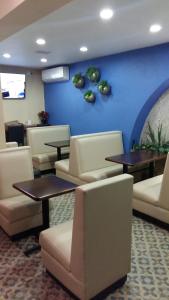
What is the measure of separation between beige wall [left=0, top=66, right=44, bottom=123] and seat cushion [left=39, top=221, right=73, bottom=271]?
16.7 feet

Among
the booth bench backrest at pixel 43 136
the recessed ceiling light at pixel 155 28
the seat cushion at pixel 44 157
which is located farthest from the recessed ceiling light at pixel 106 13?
the booth bench backrest at pixel 43 136

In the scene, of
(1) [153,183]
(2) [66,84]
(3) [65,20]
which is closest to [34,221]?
(1) [153,183]

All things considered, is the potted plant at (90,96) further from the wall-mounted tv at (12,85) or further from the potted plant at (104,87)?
the wall-mounted tv at (12,85)

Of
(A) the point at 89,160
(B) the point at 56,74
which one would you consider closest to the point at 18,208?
(A) the point at 89,160

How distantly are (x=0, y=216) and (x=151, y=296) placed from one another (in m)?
1.82

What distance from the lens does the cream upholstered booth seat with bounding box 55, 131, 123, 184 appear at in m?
4.13

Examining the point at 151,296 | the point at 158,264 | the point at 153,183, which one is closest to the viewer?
the point at 151,296

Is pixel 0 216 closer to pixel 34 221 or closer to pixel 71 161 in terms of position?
pixel 34 221

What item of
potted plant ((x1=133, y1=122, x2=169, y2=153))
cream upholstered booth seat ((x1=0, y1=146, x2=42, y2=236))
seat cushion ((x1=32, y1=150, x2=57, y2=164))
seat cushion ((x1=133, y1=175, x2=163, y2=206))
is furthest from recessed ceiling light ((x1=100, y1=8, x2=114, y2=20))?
seat cushion ((x1=32, y1=150, x2=57, y2=164))

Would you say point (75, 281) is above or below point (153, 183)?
below

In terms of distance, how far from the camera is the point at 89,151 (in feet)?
14.1

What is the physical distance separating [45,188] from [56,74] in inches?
170

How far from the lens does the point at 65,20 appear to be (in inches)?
114

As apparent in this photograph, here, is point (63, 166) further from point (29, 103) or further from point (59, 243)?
point (29, 103)
